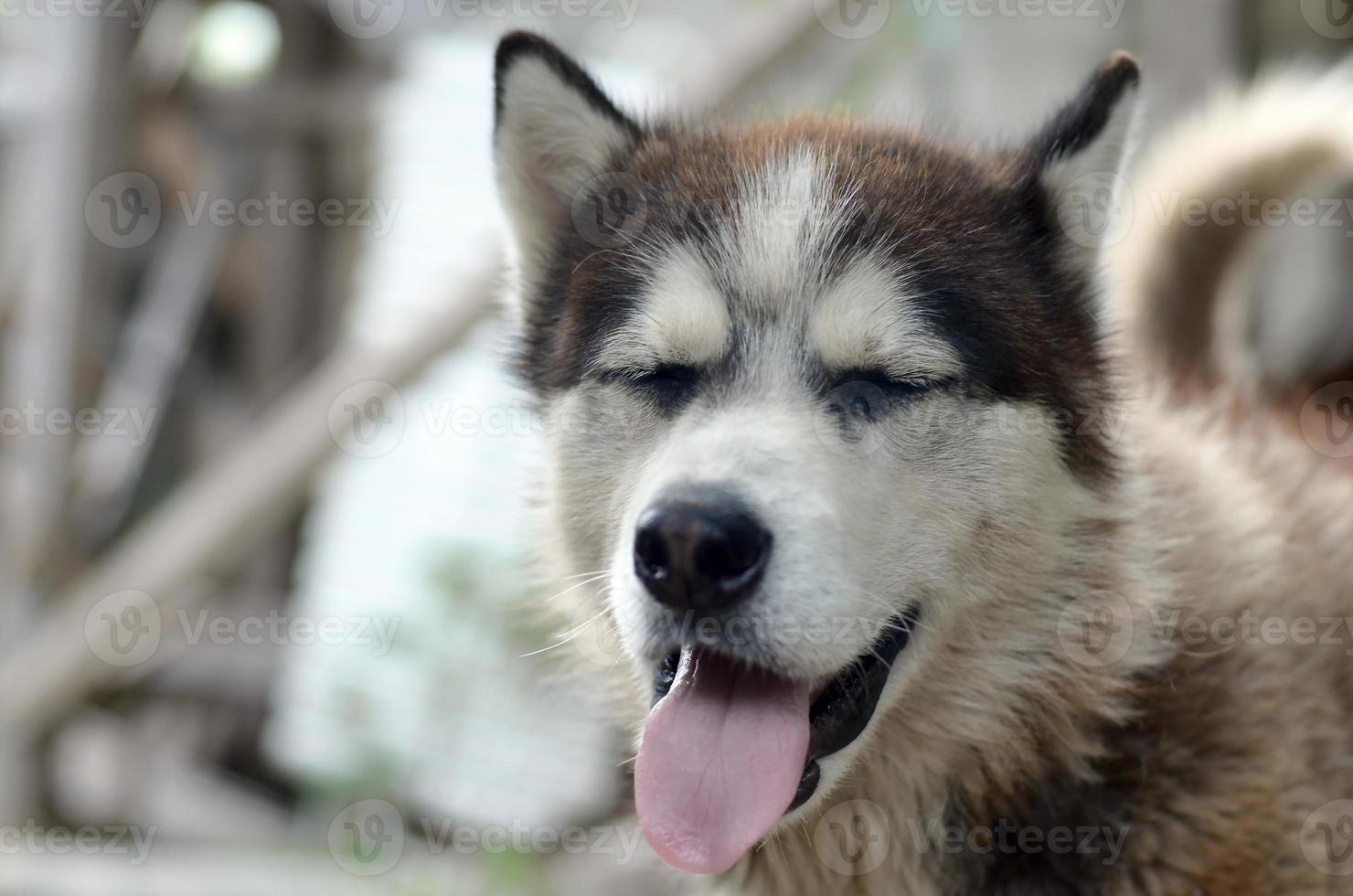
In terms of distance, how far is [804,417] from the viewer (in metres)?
2.39

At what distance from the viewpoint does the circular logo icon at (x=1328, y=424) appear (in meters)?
3.56

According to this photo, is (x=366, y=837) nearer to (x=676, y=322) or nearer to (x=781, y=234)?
(x=676, y=322)

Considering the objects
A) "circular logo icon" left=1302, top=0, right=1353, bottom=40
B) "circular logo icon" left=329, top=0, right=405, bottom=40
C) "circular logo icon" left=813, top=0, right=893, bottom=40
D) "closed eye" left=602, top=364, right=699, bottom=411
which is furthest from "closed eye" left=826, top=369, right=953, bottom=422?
"circular logo icon" left=329, top=0, right=405, bottom=40

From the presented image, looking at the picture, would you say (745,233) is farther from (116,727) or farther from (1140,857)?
(116,727)

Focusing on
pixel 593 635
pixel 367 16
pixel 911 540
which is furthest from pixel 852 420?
pixel 367 16

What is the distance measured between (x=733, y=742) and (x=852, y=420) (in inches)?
26.3

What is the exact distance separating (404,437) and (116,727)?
8.66 feet

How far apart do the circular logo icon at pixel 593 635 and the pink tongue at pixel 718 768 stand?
0.43 meters

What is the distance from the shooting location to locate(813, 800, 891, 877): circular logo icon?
8.80ft

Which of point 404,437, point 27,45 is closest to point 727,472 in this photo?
point 404,437

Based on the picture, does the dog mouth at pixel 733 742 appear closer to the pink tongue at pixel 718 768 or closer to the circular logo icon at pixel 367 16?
the pink tongue at pixel 718 768

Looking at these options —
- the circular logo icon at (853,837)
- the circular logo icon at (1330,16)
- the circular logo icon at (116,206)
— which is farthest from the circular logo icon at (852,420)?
the circular logo icon at (116,206)

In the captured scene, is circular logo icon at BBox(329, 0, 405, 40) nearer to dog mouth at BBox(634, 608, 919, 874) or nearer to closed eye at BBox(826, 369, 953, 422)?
closed eye at BBox(826, 369, 953, 422)

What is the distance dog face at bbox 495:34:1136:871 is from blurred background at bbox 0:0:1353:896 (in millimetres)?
1320
